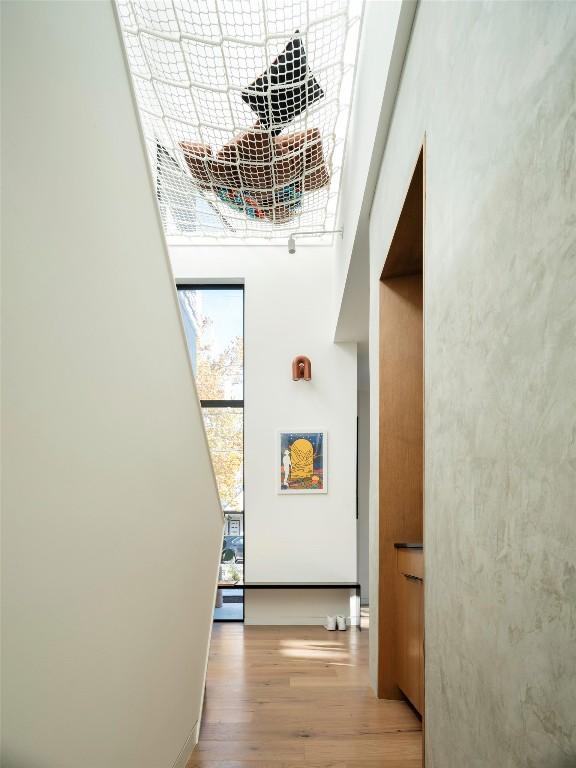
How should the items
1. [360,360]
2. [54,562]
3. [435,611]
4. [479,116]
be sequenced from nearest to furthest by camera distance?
[54,562] < [479,116] < [435,611] < [360,360]

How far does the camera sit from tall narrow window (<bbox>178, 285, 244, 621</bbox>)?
4828 mm

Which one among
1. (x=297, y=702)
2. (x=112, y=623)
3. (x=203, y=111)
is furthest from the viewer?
(x=203, y=111)

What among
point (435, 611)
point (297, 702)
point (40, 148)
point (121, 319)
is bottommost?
point (297, 702)

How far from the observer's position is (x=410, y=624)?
2324 mm

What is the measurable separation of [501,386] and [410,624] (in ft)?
6.07

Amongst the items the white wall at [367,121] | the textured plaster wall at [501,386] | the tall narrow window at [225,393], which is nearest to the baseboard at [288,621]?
the tall narrow window at [225,393]

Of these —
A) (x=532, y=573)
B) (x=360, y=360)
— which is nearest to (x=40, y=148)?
(x=532, y=573)

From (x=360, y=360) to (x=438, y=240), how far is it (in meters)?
4.29

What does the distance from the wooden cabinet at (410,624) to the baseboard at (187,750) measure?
865 mm

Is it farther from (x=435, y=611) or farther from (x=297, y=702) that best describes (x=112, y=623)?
(x=297, y=702)

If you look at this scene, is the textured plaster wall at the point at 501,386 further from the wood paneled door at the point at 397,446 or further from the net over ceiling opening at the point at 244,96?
the net over ceiling opening at the point at 244,96

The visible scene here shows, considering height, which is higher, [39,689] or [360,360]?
[360,360]

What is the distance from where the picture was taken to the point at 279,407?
16.0 feet

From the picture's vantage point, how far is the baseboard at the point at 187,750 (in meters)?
1.76
